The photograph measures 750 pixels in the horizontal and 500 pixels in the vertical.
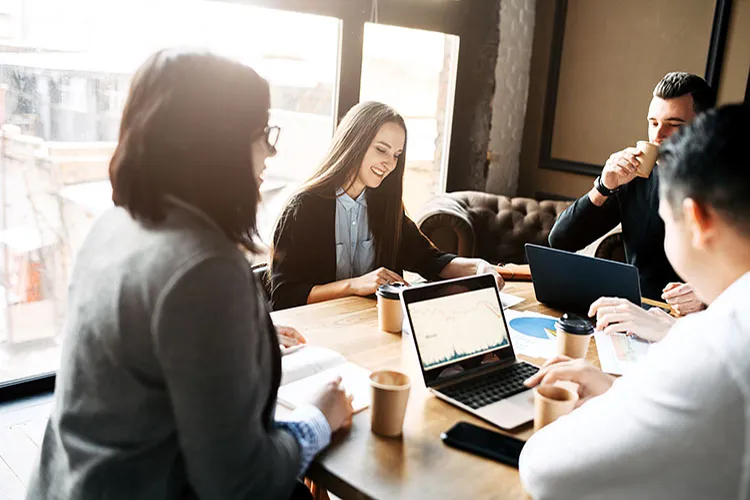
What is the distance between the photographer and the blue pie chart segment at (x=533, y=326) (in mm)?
1740

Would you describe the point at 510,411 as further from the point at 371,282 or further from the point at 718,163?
the point at 371,282

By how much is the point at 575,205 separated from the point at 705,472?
1845 mm

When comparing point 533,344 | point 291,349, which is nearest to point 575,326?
point 533,344

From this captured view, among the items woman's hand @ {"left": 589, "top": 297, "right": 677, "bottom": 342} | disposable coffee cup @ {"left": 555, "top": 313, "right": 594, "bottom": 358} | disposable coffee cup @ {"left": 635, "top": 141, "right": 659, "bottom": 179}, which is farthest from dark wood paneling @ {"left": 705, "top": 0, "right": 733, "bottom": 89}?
disposable coffee cup @ {"left": 555, "top": 313, "right": 594, "bottom": 358}

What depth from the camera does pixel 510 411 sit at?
50.0 inches

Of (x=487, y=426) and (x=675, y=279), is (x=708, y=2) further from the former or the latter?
(x=487, y=426)

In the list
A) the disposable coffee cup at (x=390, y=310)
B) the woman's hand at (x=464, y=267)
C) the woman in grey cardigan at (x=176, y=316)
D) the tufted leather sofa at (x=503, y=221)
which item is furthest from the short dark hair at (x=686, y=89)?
the woman in grey cardigan at (x=176, y=316)

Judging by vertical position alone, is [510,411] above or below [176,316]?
below

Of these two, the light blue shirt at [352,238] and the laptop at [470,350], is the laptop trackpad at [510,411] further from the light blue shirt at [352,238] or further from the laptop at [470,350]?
the light blue shirt at [352,238]

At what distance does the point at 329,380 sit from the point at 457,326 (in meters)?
0.33

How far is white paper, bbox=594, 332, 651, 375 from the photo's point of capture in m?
1.52

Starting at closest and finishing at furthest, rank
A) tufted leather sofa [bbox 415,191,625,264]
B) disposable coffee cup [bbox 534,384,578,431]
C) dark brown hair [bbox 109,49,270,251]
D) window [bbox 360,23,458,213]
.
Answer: dark brown hair [bbox 109,49,270,251] → disposable coffee cup [bbox 534,384,578,431] → window [bbox 360,23,458,213] → tufted leather sofa [bbox 415,191,625,264]

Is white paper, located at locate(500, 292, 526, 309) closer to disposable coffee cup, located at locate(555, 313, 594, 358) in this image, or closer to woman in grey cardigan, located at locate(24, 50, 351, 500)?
disposable coffee cup, located at locate(555, 313, 594, 358)

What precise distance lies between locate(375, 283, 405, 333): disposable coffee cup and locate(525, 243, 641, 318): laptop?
451 mm
